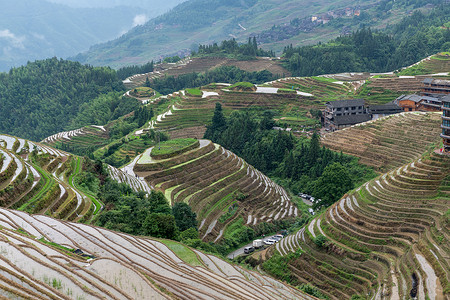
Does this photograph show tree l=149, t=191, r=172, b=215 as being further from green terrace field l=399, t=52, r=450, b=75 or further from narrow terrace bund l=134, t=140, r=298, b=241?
green terrace field l=399, t=52, r=450, b=75

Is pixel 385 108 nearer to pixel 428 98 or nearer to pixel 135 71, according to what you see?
pixel 428 98

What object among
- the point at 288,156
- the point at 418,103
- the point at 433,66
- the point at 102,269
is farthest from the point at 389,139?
the point at 102,269

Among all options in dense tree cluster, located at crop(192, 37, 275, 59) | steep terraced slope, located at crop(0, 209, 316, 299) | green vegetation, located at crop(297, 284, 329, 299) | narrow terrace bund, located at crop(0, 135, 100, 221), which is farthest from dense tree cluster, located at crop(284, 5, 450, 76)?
steep terraced slope, located at crop(0, 209, 316, 299)

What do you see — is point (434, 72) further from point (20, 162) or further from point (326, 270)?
point (20, 162)

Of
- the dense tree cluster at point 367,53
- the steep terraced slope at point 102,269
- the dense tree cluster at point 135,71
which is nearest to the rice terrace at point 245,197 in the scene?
the steep terraced slope at point 102,269

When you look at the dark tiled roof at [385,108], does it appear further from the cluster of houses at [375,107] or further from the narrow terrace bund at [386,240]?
the narrow terrace bund at [386,240]
